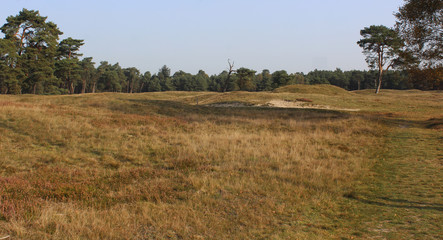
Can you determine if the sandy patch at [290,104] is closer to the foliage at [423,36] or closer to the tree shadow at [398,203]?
the foliage at [423,36]

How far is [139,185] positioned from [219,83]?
487 ft

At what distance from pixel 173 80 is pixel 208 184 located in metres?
159

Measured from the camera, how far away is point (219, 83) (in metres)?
156

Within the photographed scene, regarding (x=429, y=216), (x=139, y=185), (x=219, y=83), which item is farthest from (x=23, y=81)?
(x=219, y=83)

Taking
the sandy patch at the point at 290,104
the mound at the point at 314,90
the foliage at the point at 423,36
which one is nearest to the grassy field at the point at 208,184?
the foliage at the point at 423,36

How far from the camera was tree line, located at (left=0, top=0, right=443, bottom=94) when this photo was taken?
23.3 m

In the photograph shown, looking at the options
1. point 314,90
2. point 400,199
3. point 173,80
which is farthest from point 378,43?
point 173,80

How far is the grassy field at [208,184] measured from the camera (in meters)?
6.19

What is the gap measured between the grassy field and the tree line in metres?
8.52

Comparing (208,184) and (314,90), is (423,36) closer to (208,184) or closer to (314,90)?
(208,184)

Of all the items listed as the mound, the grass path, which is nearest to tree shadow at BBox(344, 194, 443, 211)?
the grass path

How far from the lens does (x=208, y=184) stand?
9.13 meters

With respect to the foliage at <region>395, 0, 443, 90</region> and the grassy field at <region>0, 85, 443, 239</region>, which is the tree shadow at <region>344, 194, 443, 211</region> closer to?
the grassy field at <region>0, 85, 443, 239</region>

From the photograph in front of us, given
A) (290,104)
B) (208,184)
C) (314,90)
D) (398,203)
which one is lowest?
(398,203)
